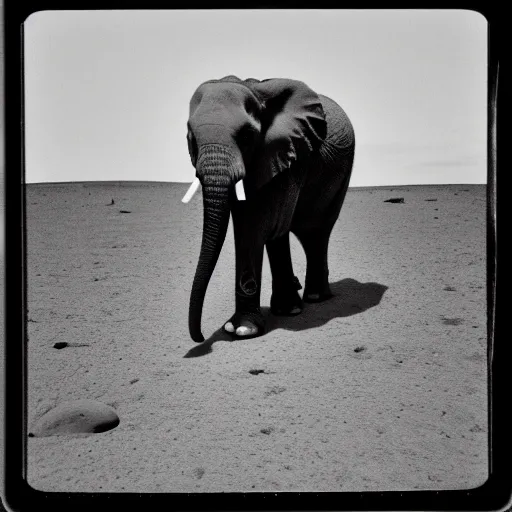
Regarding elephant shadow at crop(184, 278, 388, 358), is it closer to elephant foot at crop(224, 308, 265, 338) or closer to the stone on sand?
elephant foot at crop(224, 308, 265, 338)

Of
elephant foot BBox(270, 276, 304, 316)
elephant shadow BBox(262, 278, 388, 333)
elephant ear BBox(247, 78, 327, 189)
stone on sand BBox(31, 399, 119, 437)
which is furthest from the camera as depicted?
elephant foot BBox(270, 276, 304, 316)

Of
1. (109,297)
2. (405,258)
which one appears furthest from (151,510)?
(405,258)

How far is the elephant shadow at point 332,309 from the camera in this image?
13.4ft

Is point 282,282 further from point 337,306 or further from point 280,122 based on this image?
point 280,122

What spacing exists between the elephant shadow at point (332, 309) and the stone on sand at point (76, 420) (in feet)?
3.08

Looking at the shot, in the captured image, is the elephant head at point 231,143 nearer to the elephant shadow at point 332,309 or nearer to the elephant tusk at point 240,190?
the elephant tusk at point 240,190

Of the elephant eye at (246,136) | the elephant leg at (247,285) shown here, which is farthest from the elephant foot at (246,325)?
the elephant eye at (246,136)

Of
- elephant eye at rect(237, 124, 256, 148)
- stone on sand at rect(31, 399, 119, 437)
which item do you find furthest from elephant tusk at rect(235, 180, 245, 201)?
stone on sand at rect(31, 399, 119, 437)

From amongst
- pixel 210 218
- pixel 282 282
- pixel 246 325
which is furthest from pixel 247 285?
pixel 210 218

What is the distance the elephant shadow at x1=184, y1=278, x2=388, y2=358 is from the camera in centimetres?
407

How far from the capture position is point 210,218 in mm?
3744

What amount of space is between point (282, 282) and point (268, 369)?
3.52 ft

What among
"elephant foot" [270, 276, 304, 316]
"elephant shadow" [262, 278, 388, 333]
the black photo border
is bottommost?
"elephant shadow" [262, 278, 388, 333]
